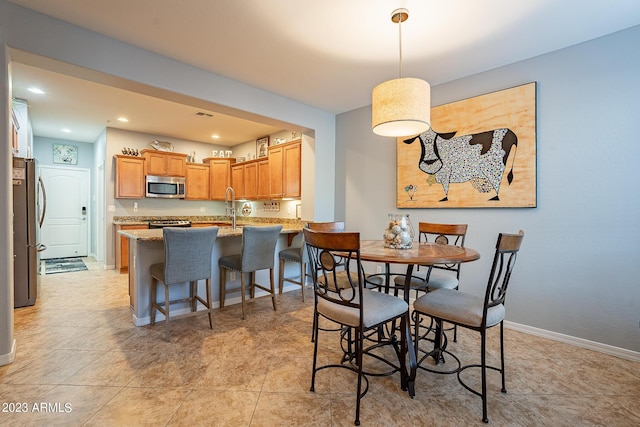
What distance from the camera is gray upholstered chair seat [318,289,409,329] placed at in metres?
A: 1.66

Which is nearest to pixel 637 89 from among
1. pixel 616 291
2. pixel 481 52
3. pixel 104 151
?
Answer: pixel 481 52

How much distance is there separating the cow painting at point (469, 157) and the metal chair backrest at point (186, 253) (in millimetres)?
2495

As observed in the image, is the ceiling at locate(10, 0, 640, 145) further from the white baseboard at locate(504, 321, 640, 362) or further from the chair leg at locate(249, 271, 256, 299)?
the white baseboard at locate(504, 321, 640, 362)

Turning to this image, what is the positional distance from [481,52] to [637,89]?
1183mm

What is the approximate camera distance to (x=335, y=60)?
284cm

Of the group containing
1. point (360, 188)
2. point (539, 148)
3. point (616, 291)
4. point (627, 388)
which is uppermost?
point (539, 148)

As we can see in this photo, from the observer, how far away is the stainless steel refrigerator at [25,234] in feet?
10.6

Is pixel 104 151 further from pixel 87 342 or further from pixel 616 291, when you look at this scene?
pixel 616 291

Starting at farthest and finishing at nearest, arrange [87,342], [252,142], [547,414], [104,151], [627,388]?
[252,142] < [104,151] < [87,342] < [627,388] < [547,414]

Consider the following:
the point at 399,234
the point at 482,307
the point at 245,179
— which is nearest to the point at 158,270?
the point at 399,234

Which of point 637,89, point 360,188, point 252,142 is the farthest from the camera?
point 252,142

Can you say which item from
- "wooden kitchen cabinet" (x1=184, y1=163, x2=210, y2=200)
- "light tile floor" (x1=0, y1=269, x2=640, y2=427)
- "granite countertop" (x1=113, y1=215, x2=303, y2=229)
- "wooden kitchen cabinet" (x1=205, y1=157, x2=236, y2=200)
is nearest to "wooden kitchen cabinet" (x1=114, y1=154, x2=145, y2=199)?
"granite countertop" (x1=113, y1=215, x2=303, y2=229)

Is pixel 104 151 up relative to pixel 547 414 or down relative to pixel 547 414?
up

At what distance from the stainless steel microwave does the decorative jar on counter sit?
16.6 feet
